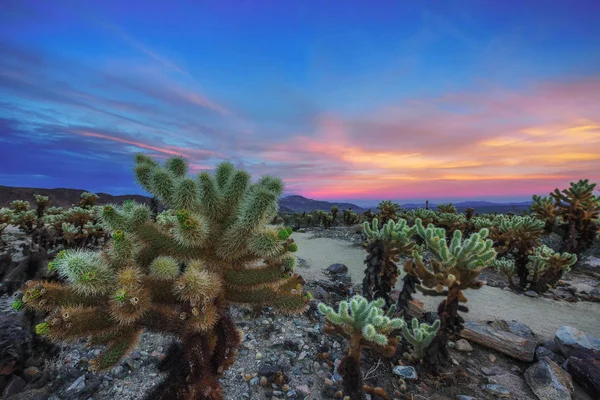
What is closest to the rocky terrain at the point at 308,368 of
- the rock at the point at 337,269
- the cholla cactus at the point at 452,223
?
the rock at the point at 337,269

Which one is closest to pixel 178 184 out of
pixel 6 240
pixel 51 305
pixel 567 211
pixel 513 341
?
pixel 51 305

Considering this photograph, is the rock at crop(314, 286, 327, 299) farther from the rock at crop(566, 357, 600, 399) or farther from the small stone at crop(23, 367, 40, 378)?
the small stone at crop(23, 367, 40, 378)

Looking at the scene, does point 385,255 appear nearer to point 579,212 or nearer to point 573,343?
point 573,343

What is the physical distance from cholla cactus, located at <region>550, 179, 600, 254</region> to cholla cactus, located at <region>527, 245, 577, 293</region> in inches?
76.8

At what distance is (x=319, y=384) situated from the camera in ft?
13.4

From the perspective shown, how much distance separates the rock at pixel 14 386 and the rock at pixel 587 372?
790 centimetres

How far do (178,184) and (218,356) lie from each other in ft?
6.40

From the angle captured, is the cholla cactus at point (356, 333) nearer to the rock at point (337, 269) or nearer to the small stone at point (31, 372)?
the small stone at point (31, 372)

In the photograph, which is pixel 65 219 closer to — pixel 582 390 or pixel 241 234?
pixel 241 234

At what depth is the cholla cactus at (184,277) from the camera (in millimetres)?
2492

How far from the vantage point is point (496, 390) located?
4.09 metres

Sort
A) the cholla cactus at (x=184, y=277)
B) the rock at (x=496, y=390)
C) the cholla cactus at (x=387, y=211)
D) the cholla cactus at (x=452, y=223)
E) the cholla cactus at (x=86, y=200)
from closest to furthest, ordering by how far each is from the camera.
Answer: the cholla cactus at (x=184, y=277), the rock at (x=496, y=390), the cholla cactus at (x=86, y=200), the cholla cactus at (x=452, y=223), the cholla cactus at (x=387, y=211)

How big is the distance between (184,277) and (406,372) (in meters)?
3.80

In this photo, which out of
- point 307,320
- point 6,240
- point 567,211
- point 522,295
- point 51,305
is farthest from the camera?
point 6,240
